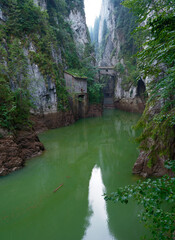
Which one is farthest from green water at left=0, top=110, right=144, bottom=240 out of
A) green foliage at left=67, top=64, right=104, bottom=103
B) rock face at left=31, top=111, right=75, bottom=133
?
green foliage at left=67, top=64, right=104, bottom=103

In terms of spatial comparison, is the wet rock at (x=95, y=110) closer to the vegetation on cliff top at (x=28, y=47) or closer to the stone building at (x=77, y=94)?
the stone building at (x=77, y=94)

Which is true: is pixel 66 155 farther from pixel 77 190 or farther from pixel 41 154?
pixel 77 190

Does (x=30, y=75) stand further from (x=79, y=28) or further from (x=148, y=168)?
(x=79, y=28)

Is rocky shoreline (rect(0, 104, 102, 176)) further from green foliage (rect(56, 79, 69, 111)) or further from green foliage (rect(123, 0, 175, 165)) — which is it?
green foliage (rect(56, 79, 69, 111))

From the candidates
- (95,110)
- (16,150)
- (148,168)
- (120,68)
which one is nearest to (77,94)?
(95,110)

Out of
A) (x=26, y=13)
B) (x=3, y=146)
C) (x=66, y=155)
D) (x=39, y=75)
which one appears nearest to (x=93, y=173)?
(x=66, y=155)

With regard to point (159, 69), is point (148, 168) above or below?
below

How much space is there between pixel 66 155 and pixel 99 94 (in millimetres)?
13931

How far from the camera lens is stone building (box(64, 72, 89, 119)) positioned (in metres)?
16.3

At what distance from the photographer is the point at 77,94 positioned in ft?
55.4

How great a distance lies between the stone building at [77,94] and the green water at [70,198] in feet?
27.6

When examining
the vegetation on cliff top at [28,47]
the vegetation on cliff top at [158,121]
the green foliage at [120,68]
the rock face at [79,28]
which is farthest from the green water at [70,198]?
the green foliage at [120,68]

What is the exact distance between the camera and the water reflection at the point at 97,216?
360 cm

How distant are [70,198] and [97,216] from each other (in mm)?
1029
